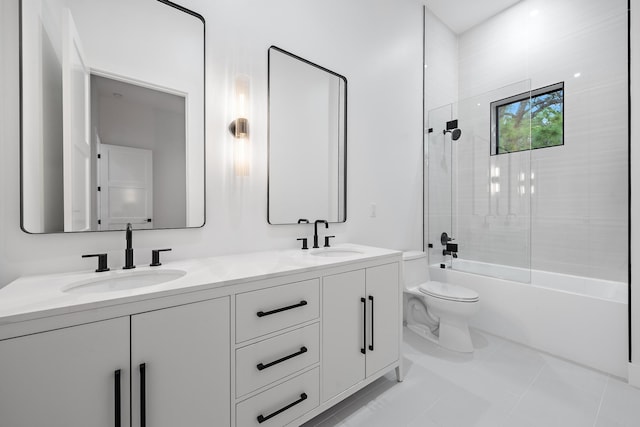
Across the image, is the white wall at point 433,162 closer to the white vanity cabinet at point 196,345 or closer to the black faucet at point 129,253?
the white vanity cabinet at point 196,345

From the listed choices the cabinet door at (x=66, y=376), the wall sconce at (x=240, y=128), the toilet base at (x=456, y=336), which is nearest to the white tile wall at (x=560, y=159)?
the toilet base at (x=456, y=336)

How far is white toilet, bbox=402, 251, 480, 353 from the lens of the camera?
1964 millimetres

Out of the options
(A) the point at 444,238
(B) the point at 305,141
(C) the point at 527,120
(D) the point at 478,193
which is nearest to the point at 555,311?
(A) the point at 444,238

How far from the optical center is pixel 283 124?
172 centimetres

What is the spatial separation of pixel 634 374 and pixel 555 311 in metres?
0.47

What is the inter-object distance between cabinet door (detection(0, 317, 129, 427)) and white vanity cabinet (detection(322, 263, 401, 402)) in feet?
2.61

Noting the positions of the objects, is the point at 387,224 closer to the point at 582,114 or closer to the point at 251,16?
the point at 251,16

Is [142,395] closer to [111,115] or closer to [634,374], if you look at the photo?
[111,115]

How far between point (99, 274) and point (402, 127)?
Result: 2479mm

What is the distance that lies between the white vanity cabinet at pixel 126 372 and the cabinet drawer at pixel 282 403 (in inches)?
3.4

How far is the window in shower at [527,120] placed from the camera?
2.37m

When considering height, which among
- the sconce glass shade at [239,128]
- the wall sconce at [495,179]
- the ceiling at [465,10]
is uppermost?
the ceiling at [465,10]

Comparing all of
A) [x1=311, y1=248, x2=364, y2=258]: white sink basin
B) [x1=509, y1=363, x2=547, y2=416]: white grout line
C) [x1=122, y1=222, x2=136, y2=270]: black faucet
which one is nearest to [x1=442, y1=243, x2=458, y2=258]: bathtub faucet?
[x1=509, y1=363, x2=547, y2=416]: white grout line

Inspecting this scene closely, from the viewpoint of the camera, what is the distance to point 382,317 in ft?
5.09
